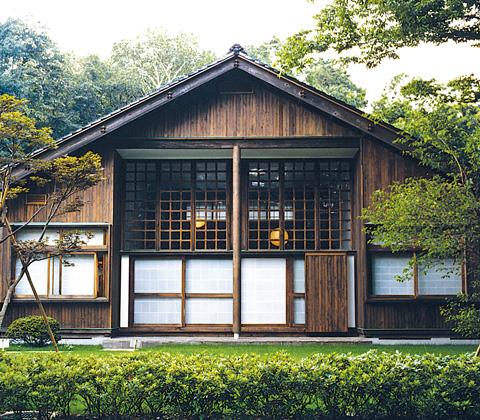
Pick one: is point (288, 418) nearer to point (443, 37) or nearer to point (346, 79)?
point (443, 37)

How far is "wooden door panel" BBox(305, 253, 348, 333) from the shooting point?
1488 centimetres

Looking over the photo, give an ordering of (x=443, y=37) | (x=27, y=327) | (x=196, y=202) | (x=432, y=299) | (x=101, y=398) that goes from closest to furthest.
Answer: (x=101, y=398) < (x=443, y=37) < (x=27, y=327) < (x=432, y=299) < (x=196, y=202)

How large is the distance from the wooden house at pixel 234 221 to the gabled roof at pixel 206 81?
0.03 meters

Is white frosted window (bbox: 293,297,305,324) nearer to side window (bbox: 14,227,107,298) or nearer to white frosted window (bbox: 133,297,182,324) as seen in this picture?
white frosted window (bbox: 133,297,182,324)

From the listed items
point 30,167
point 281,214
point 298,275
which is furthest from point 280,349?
point 30,167

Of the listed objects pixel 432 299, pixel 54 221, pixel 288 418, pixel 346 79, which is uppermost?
pixel 346 79

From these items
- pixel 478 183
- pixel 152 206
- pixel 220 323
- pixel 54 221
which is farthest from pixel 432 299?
pixel 54 221

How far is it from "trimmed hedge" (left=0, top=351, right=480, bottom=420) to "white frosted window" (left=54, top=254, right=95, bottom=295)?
25.2 feet

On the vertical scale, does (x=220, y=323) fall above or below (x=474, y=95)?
below

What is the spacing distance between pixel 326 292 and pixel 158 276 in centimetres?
449

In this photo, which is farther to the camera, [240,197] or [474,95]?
[240,197]

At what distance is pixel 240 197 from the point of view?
50.2 feet

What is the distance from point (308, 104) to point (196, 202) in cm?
398

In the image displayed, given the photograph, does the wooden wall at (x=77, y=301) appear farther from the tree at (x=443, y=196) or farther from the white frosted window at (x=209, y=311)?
the tree at (x=443, y=196)
